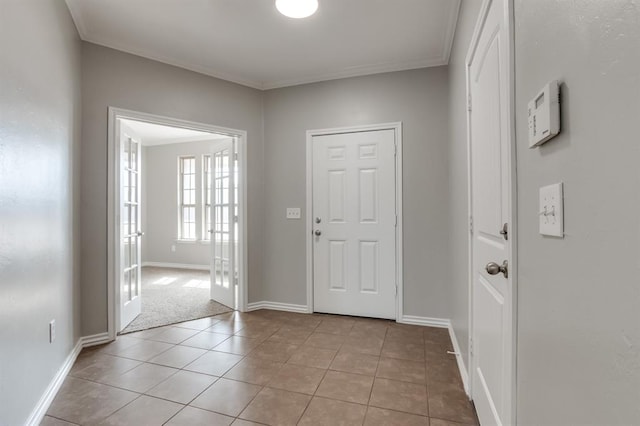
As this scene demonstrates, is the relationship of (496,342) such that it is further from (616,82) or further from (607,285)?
(616,82)

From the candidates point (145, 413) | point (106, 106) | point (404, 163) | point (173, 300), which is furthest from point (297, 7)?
point (173, 300)

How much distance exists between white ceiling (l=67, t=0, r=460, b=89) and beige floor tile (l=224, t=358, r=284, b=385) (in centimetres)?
257

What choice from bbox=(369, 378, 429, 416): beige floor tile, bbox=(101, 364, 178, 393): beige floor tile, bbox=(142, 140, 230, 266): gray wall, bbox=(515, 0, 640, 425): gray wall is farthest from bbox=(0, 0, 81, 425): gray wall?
bbox=(142, 140, 230, 266): gray wall

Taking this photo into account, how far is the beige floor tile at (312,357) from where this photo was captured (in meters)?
2.25

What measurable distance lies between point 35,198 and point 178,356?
1440 mm

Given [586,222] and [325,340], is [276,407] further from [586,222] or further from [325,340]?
[586,222]

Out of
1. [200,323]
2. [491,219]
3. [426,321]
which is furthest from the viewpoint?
[200,323]

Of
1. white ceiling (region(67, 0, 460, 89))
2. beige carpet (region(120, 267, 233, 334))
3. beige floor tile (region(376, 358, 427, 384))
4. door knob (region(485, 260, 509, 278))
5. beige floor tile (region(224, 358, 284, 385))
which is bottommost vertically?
beige carpet (region(120, 267, 233, 334))

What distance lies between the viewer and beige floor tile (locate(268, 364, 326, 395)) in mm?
1922

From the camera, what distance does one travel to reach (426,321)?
2998 millimetres

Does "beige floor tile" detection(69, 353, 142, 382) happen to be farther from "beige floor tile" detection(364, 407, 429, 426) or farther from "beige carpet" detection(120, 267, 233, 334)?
"beige floor tile" detection(364, 407, 429, 426)

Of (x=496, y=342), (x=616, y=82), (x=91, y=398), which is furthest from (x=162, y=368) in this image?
(x=616, y=82)

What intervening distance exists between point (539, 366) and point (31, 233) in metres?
2.26

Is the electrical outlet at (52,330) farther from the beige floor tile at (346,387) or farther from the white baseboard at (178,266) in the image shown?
the white baseboard at (178,266)
